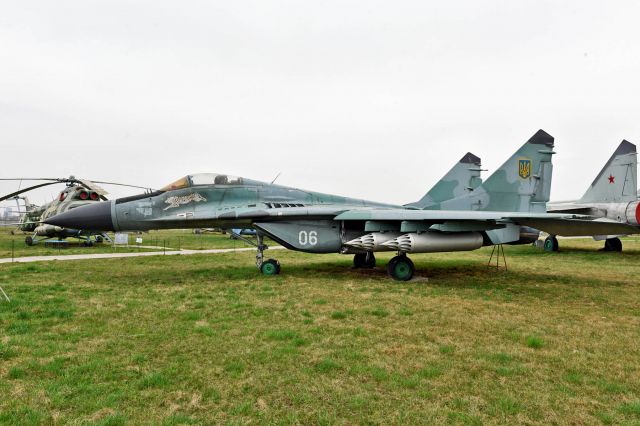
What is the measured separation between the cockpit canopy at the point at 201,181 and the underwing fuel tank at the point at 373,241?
167 inches

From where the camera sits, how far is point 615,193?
20781mm

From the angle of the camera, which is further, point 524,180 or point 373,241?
point 524,180

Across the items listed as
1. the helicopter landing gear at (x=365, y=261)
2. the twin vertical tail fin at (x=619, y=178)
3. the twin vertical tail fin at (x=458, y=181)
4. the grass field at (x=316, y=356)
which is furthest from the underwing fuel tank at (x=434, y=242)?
the twin vertical tail fin at (x=619, y=178)

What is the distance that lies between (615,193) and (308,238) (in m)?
18.8

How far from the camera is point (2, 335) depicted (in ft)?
17.6

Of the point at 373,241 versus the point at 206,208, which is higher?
the point at 206,208

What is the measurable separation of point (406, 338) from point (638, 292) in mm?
7491

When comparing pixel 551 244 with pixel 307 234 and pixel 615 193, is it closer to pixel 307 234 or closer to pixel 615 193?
pixel 615 193

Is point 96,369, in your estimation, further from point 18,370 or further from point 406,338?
point 406,338

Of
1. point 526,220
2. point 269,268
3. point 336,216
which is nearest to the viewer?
point 526,220

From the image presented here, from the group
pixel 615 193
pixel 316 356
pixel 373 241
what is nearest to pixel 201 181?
pixel 373 241

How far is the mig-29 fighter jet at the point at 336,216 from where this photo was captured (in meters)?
10.7

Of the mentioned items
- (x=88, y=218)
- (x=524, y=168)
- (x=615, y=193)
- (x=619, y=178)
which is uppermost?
(x=619, y=178)

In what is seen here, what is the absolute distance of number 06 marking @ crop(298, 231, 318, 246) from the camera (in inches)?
Result: 451
